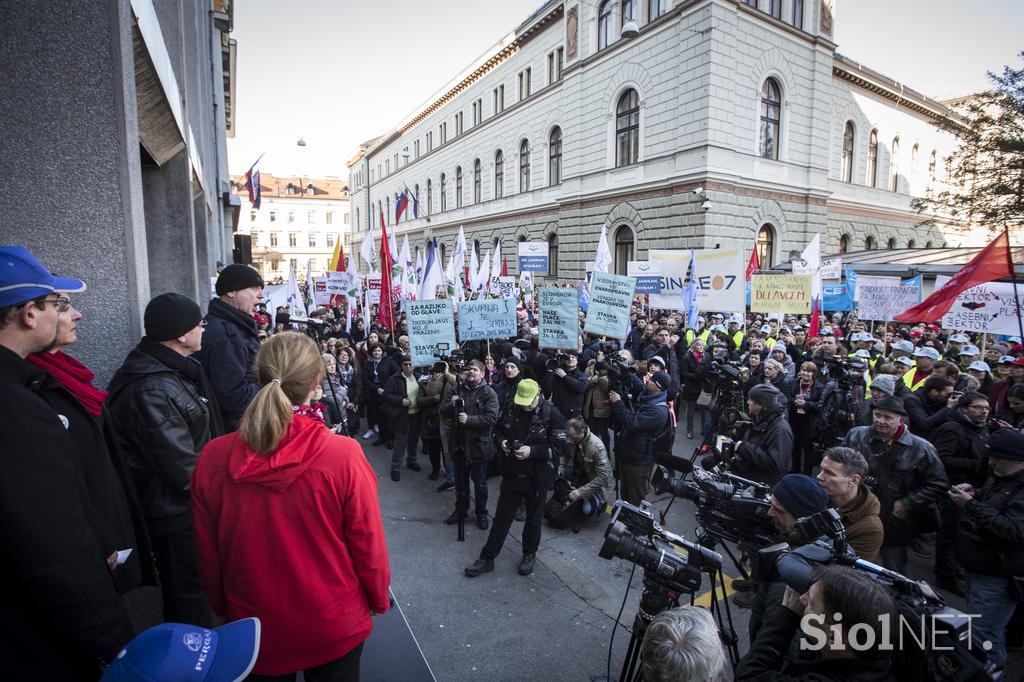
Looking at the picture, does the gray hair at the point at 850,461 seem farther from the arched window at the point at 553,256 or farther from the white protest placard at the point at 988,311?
the arched window at the point at 553,256

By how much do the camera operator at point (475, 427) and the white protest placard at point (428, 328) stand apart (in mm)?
1129

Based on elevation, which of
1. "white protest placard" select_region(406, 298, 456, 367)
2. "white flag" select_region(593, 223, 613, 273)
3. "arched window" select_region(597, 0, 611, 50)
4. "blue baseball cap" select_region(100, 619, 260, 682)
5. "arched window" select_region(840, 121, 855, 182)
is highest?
"arched window" select_region(597, 0, 611, 50)

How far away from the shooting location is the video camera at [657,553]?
98.5 inches

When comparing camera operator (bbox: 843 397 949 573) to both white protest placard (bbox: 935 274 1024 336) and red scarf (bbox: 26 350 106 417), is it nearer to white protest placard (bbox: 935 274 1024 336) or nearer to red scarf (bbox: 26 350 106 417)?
red scarf (bbox: 26 350 106 417)

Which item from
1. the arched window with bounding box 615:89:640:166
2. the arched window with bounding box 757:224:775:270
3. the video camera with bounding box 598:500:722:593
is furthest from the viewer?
the arched window with bounding box 615:89:640:166

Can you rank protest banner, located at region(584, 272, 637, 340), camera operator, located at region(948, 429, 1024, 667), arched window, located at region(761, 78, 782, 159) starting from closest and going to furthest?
camera operator, located at region(948, 429, 1024, 667)
protest banner, located at region(584, 272, 637, 340)
arched window, located at region(761, 78, 782, 159)

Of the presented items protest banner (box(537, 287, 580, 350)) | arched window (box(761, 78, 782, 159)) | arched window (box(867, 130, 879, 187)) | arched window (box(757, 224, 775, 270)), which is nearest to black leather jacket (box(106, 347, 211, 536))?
protest banner (box(537, 287, 580, 350))

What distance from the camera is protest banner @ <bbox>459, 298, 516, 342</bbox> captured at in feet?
24.4

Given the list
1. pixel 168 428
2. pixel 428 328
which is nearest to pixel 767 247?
pixel 428 328

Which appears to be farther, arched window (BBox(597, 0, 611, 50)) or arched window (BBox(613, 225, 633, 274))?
arched window (BBox(597, 0, 611, 50))

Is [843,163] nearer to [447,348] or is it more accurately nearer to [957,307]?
[957,307]

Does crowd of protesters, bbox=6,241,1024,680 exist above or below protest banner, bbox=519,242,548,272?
below

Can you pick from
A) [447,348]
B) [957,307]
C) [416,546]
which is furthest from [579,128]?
[416,546]

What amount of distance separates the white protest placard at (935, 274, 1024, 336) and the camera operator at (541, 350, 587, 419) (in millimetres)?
6054
